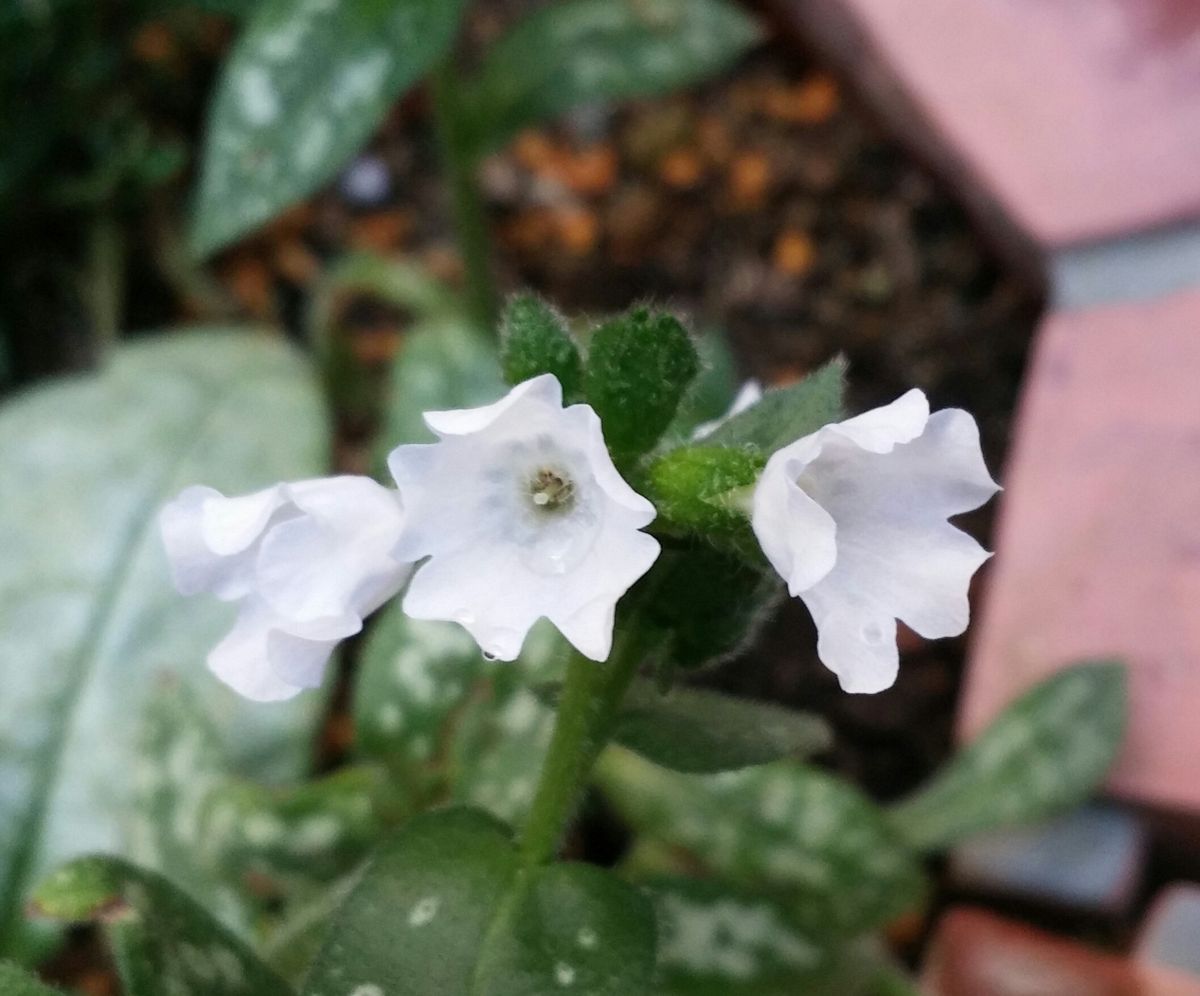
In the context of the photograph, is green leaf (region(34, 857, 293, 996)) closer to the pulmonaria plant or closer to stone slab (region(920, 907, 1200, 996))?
the pulmonaria plant

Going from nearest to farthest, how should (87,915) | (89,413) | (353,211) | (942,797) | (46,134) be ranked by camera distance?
(87,915) → (942,797) → (89,413) → (46,134) → (353,211)

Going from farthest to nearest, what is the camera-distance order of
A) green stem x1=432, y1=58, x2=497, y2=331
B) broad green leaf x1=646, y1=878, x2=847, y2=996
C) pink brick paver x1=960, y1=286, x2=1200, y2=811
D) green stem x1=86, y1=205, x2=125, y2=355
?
green stem x1=86, y1=205, x2=125, y2=355 → green stem x1=432, y1=58, x2=497, y2=331 → pink brick paver x1=960, y1=286, x2=1200, y2=811 → broad green leaf x1=646, y1=878, x2=847, y2=996

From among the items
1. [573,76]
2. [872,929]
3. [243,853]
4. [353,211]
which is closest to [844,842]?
[872,929]

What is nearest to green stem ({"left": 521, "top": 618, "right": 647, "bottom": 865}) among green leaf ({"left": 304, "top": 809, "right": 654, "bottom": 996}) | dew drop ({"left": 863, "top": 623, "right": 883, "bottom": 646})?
green leaf ({"left": 304, "top": 809, "right": 654, "bottom": 996})

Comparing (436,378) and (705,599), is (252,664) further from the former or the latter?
(436,378)

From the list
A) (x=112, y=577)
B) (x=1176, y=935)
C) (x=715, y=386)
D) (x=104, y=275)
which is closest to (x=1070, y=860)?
(x=1176, y=935)

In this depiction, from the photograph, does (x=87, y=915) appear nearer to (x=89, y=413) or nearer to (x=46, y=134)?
(x=89, y=413)
